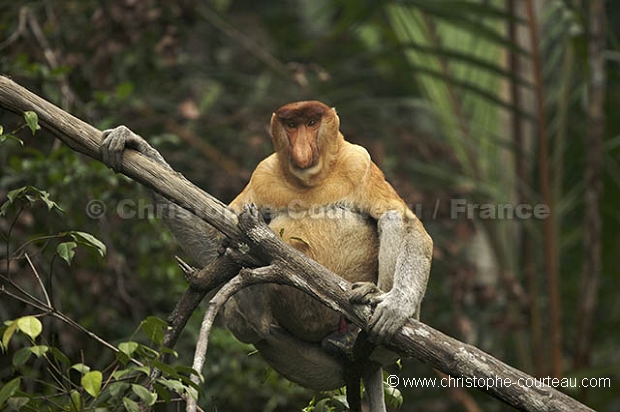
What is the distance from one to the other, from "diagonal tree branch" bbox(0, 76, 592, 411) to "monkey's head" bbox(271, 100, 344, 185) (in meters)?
0.54

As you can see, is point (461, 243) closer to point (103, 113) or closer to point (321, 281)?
point (103, 113)

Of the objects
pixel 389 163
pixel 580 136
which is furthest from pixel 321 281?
pixel 580 136

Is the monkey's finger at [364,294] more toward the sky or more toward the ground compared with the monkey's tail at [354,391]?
more toward the sky

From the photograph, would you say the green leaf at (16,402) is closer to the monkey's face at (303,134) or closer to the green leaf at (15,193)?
the green leaf at (15,193)

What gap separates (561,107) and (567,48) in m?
0.37

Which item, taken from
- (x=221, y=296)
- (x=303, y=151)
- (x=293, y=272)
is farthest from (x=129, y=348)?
(x=303, y=151)

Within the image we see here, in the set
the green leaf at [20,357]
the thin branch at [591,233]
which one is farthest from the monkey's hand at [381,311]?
the thin branch at [591,233]

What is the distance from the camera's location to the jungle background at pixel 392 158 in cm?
384

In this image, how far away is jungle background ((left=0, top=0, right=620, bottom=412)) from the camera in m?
3.84

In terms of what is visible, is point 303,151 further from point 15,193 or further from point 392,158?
point 392,158

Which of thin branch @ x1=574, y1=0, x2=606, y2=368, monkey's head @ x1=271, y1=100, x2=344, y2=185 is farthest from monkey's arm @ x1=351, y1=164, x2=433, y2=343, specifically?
thin branch @ x1=574, y1=0, x2=606, y2=368

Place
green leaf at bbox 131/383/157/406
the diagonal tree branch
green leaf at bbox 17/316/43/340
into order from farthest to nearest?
the diagonal tree branch → green leaf at bbox 131/383/157/406 → green leaf at bbox 17/316/43/340

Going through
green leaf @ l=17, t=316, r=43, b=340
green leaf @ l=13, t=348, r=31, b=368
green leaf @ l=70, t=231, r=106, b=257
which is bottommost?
green leaf @ l=13, t=348, r=31, b=368

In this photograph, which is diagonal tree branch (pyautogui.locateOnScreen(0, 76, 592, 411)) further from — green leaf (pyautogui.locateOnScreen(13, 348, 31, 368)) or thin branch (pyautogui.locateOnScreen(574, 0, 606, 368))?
thin branch (pyautogui.locateOnScreen(574, 0, 606, 368))
